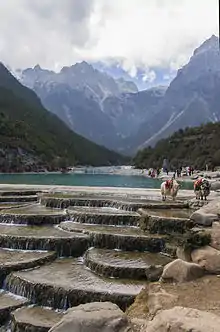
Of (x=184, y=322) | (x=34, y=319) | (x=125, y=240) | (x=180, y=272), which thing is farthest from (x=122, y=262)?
(x=184, y=322)

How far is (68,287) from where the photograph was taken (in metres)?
13.8

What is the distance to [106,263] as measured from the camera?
15.4 meters

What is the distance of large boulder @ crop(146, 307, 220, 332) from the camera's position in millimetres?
7938

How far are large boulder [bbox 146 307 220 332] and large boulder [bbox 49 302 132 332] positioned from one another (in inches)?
28.8

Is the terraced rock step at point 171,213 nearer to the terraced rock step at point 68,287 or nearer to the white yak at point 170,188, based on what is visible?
the white yak at point 170,188

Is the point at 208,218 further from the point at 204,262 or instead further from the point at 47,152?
the point at 47,152

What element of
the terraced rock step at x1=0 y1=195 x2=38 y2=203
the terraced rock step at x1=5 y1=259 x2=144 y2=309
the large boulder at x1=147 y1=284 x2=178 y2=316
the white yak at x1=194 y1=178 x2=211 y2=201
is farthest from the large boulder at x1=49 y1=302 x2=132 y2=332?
the terraced rock step at x1=0 y1=195 x2=38 y2=203

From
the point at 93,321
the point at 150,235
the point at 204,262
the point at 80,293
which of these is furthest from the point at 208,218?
the point at 93,321

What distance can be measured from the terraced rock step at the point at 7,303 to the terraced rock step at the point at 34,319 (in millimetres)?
240

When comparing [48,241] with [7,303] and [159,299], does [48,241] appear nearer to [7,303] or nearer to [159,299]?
[7,303]

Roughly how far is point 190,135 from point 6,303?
430 ft

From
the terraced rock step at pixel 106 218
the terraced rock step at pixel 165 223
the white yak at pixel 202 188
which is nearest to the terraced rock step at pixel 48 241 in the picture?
the terraced rock step at pixel 106 218

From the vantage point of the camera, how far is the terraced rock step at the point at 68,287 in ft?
43.4

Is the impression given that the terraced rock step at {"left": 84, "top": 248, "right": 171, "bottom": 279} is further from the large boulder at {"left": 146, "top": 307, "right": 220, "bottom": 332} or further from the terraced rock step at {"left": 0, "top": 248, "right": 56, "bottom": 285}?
the large boulder at {"left": 146, "top": 307, "right": 220, "bottom": 332}
